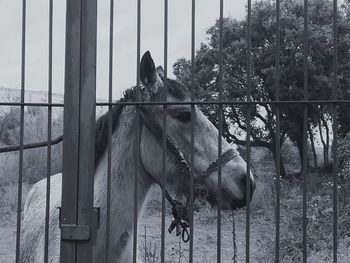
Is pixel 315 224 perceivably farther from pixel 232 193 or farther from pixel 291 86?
pixel 232 193

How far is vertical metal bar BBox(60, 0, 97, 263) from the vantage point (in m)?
2.97

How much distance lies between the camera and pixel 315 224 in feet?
33.9

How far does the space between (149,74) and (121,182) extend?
66cm

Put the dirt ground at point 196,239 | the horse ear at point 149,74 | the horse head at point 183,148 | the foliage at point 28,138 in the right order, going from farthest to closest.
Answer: the foliage at point 28,138 < the dirt ground at point 196,239 < the horse ear at point 149,74 < the horse head at point 183,148

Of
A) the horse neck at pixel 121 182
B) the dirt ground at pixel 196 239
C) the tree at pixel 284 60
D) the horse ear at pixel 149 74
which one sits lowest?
the dirt ground at pixel 196 239

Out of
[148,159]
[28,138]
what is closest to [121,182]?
[148,159]

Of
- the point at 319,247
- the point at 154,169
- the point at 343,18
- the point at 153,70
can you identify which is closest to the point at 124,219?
A: the point at 154,169

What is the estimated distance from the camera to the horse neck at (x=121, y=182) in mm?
3516

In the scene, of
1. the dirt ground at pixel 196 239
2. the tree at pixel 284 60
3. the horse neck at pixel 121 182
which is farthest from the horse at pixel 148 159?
the tree at pixel 284 60

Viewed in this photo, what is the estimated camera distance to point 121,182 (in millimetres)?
3582

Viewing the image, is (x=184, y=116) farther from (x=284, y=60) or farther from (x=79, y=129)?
(x=284, y=60)

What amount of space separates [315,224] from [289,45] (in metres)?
4.76

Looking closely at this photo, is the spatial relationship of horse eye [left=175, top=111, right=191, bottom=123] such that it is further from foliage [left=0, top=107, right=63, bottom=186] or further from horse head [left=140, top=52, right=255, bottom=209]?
foliage [left=0, top=107, right=63, bottom=186]

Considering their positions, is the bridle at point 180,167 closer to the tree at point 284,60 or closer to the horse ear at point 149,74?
the horse ear at point 149,74
